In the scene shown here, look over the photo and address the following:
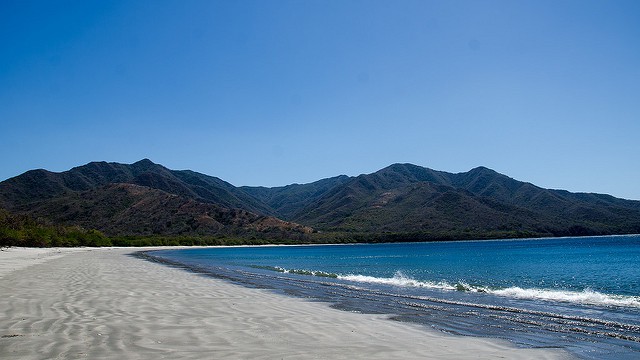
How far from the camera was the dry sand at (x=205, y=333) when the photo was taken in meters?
7.83

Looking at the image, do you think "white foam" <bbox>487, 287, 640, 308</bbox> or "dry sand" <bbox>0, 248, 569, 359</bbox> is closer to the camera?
"dry sand" <bbox>0, 248, 569, 359</bbox>

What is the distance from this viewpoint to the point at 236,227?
168500 millimetres

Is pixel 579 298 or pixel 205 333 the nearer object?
pixel 205 333

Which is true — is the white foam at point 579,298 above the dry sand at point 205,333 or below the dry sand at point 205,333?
below

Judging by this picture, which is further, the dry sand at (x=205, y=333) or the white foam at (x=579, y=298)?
the white foam at (x=579, y=298)

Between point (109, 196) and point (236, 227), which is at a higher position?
point (109, 196)

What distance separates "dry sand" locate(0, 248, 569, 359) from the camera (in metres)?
7.83

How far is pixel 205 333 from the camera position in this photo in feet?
31.3

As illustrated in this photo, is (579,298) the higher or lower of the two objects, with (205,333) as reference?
lower

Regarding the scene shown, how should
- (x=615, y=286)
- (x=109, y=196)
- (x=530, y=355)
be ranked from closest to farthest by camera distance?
1. (x=530, y=355)
2. (x=615, y=286)
3. (x=109, y=196)

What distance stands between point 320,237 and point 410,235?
33.7 metres

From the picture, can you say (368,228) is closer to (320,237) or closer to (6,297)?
(320,237)

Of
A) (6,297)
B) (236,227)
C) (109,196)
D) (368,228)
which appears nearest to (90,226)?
(109,196)

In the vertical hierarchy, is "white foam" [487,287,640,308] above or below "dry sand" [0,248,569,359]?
below
